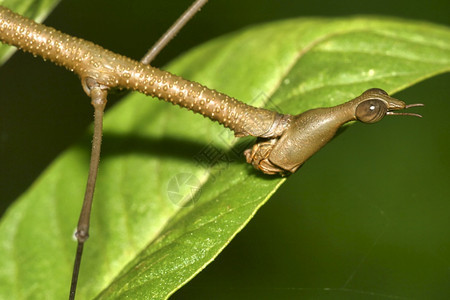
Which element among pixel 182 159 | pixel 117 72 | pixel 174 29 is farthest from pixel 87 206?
pixel 174 29

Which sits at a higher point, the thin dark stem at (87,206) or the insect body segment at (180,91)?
the insect body segment at (180,91)

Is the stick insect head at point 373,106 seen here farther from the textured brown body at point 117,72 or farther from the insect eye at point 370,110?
the textured brown body at point 117,72

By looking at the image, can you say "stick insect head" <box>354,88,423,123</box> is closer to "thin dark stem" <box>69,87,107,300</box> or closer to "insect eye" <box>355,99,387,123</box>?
"insect eye" <box>355,99,387,123</box>

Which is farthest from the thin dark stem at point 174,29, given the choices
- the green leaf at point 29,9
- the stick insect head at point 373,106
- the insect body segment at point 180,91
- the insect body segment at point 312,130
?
the stick insect head at point 373,106

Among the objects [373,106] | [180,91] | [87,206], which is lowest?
[87,206]

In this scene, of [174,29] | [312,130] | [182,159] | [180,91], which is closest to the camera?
[312,130]

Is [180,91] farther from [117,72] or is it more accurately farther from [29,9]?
[29,9]

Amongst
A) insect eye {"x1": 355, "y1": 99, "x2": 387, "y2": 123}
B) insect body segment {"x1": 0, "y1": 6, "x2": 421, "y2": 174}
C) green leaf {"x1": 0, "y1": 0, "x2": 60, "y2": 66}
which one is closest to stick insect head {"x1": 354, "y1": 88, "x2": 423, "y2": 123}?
insect eye {"x1": 355, "y1": 99, "x2": 387, "y2": 123}
